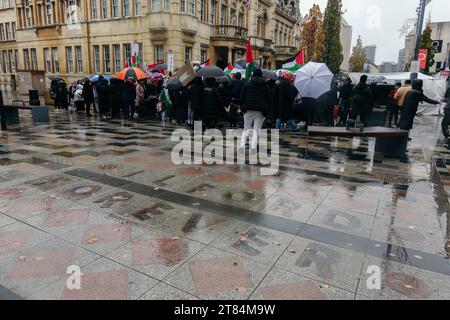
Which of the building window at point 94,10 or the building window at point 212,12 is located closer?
the building window at point 94,10

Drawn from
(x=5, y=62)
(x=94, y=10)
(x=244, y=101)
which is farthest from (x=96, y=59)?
(x=244, y=101)

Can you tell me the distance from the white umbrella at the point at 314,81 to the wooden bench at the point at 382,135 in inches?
95.1

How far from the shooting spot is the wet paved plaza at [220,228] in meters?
2.98

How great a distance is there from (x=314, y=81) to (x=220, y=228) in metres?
7.50

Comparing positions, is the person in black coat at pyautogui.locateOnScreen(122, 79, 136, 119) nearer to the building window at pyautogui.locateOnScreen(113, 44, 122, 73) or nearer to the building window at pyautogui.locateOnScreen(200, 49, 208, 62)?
the building window at pyautogui.locateOnScreen(200, 49, 208, 62)

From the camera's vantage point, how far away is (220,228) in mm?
4109

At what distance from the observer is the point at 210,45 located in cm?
2716

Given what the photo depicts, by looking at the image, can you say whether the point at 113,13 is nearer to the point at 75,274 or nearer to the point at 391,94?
the point at 391,94

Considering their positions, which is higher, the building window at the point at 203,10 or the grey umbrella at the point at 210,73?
the building window at the point at 203,10

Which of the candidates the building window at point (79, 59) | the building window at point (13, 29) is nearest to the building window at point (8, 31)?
the building window at point (13, 29)

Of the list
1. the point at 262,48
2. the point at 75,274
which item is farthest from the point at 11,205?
the point at 262,48

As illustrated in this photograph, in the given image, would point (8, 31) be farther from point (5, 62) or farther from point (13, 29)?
point (5, 62)

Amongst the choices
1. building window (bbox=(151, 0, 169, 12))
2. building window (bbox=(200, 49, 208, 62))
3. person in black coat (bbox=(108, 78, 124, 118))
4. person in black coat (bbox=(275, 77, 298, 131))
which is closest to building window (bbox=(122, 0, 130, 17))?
building window (bbox=(151, 0, 169, 12))

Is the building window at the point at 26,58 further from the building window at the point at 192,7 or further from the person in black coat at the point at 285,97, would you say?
the person in black coat at the point at 285,97
